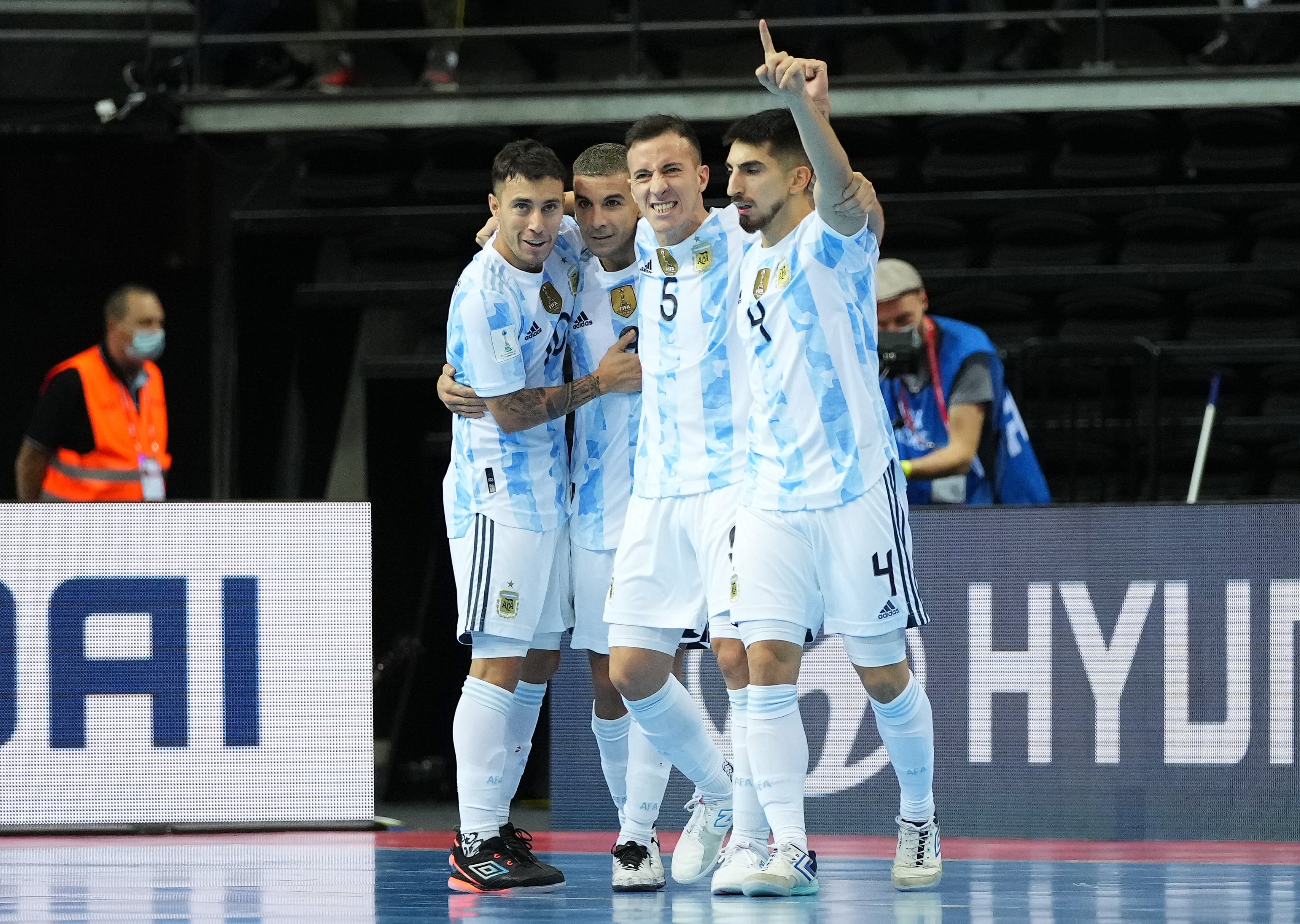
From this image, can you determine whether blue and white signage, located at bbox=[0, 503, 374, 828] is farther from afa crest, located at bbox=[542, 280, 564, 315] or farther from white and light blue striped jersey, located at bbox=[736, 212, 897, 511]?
white and light blue striped jersey, located at bbox=[736, 212, 897, 511]

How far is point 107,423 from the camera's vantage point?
8.84 m

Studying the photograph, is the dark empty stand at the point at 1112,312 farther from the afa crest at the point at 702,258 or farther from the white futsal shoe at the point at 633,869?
the white futsal shoe at the point at 633,869

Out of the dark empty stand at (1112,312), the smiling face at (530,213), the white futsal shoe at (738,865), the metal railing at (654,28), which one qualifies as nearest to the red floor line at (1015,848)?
the white futsal shoe at (738,865)

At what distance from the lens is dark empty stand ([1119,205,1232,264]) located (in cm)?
1088

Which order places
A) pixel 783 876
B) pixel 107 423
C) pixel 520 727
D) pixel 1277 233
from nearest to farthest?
pixel 783 876
pixel 520 727
pixel 107 423
pixel 1277 233

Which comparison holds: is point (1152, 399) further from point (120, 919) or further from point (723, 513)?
point (120, 919)

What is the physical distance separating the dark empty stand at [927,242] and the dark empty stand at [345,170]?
3204mm

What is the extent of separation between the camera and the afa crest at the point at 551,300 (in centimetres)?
532

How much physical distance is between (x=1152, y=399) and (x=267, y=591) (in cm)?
434

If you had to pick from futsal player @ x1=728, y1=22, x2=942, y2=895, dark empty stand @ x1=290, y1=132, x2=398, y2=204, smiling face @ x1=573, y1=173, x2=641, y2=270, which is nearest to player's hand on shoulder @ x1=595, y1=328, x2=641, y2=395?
smiling face @ x1=573, y1=173, x2=641, y2=270

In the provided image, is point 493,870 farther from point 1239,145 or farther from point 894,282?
point 1239,145

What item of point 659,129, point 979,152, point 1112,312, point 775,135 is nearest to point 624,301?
point 659,129

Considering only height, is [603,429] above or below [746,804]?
above

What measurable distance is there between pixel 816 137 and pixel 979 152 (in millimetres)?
7245
